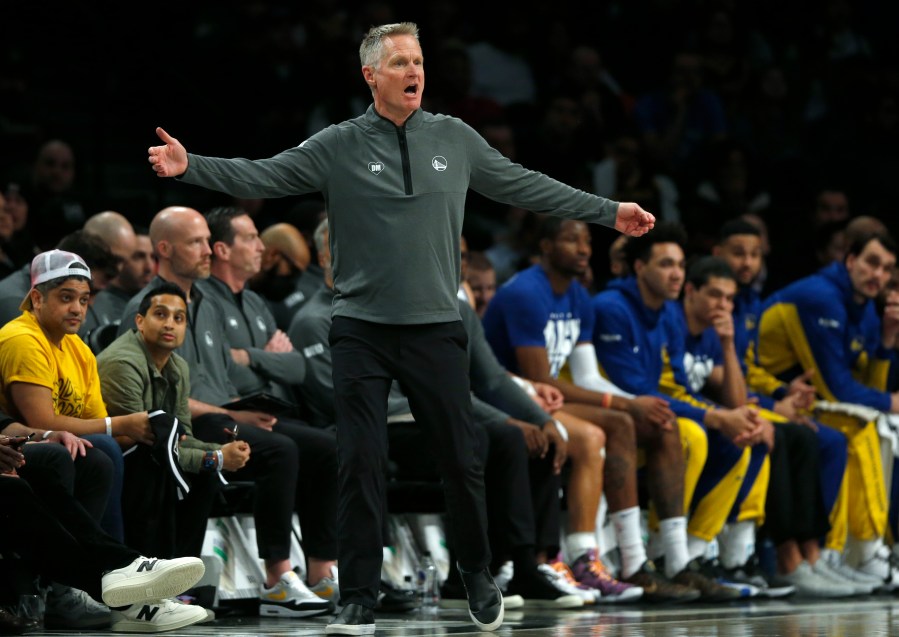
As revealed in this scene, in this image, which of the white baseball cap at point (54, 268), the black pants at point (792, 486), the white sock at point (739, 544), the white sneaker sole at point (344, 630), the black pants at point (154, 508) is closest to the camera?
the white sneaker sole at point (344, 630)

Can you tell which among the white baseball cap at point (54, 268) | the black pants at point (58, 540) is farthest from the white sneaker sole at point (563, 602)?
the white baseball cap at point (54, 268)

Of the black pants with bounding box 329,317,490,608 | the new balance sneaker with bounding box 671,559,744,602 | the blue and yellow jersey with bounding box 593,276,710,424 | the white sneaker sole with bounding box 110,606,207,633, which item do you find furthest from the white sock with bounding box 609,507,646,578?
the white sneaker sole with bounding box 110,606,207,633

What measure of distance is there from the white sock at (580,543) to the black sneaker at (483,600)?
200 cm

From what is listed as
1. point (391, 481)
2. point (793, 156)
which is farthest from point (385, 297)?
point (793, 156)

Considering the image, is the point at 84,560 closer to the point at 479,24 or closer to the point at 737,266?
the point at 737,266

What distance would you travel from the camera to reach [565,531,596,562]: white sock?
310 inches

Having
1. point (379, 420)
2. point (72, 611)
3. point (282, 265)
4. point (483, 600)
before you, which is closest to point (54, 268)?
point (72, 611)

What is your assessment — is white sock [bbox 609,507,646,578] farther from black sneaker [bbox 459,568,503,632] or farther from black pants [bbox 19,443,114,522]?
black pants [bbox 19,443,114,522]

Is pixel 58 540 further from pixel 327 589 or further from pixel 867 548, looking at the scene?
pixel 867 548

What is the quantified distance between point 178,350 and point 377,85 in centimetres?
193

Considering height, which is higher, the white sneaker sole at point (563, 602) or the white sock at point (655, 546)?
the white sock at point (655, 546)

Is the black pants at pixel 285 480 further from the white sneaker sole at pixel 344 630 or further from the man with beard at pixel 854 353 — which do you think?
the man with beard at pixel 854 353

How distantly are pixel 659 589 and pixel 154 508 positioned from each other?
2728mm

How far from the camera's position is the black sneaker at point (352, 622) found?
5.55 metres
